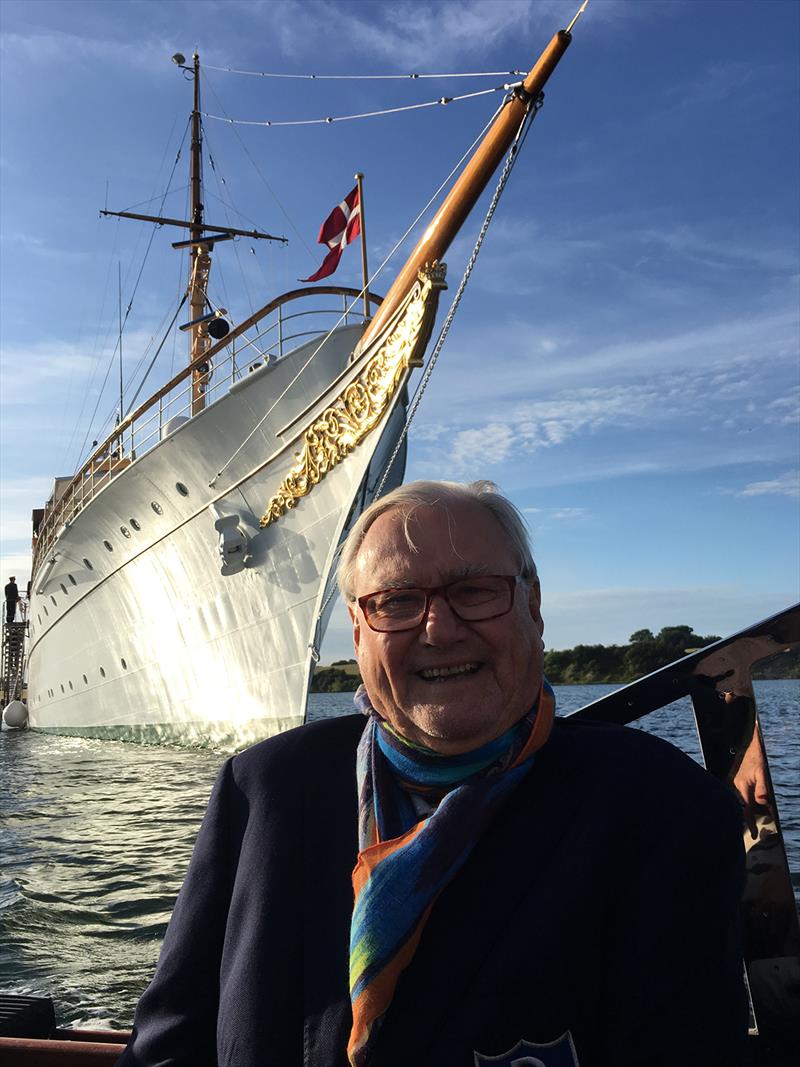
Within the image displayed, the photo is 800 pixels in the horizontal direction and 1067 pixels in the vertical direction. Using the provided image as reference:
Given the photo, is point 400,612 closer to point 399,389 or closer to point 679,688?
point 679,688

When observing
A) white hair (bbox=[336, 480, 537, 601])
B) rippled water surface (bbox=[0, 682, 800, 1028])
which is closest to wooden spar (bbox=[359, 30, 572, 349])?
rippled water surface (bbox=[0, 682, 800, 1028])

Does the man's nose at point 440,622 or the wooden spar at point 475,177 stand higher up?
the wooden spar at point 475,177

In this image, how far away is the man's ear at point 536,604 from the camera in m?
1.68

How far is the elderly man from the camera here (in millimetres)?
1353

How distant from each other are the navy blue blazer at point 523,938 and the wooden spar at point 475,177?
865cm

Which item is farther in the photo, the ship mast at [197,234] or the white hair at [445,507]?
the ship mast at [197,234]

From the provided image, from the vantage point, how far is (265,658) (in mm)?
12945

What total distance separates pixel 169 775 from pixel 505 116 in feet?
30.6

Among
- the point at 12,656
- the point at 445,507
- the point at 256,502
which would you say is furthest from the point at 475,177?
the point at 12,656

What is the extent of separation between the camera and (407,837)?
4.75 feet

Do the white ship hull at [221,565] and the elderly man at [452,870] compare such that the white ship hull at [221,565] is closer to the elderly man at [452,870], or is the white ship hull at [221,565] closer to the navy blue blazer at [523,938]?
the elderly man at [452,870]

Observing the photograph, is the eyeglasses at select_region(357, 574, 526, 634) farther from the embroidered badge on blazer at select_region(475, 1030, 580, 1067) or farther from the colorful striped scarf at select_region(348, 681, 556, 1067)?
the embroidered badge on blazer at select_region(475, 1030, 580, 1067)

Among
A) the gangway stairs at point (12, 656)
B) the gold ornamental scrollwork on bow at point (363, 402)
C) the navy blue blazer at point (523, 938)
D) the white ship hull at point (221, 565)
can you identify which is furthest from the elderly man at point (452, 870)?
the gangway stairs at point (12, 656)

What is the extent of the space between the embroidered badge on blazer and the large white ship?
935cm
